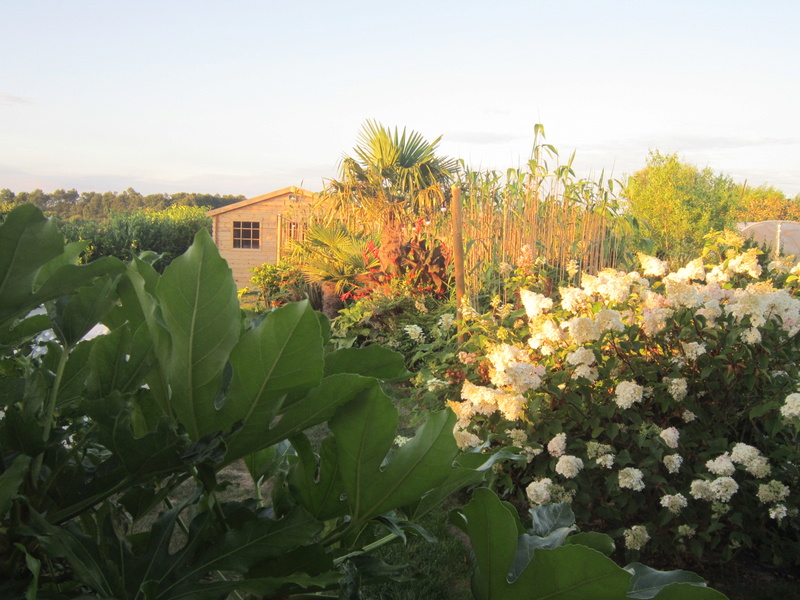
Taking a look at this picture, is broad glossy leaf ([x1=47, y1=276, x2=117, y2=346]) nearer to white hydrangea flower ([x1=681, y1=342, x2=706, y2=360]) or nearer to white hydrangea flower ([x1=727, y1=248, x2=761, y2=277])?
white hydrangea flower ([x1=681, y1=342, x2=706, y2=360])

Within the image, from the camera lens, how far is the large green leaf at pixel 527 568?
456 millimetres

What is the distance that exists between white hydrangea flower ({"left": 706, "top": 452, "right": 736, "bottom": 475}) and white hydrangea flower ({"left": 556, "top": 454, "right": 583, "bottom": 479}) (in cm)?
56

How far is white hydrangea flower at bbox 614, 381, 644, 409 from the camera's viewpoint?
2.91 m

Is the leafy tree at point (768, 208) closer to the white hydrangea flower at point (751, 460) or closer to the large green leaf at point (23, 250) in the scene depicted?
the white hydrangea flower at point (751, 460)

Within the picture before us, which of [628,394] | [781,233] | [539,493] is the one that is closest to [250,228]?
[781,233]

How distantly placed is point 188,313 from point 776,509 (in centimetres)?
319

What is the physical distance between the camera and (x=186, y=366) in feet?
1.49

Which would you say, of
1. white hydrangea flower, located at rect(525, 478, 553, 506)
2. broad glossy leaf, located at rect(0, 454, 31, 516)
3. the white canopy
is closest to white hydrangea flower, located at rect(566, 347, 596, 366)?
white hydrangea flower, located at rect(525, 478, 553, 506)

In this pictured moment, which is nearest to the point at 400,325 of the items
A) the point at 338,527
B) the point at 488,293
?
the point at 488,293

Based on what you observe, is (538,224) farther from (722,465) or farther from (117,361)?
(117,361)

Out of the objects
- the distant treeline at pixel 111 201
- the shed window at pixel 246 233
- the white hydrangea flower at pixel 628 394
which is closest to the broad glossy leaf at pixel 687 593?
the white hydrangea flower at pixel 628 394

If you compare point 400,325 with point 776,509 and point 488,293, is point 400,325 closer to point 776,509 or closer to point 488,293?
point 488,293

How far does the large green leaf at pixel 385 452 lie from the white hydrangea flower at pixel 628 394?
260 cm

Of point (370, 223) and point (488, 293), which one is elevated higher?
point (370, 223)
